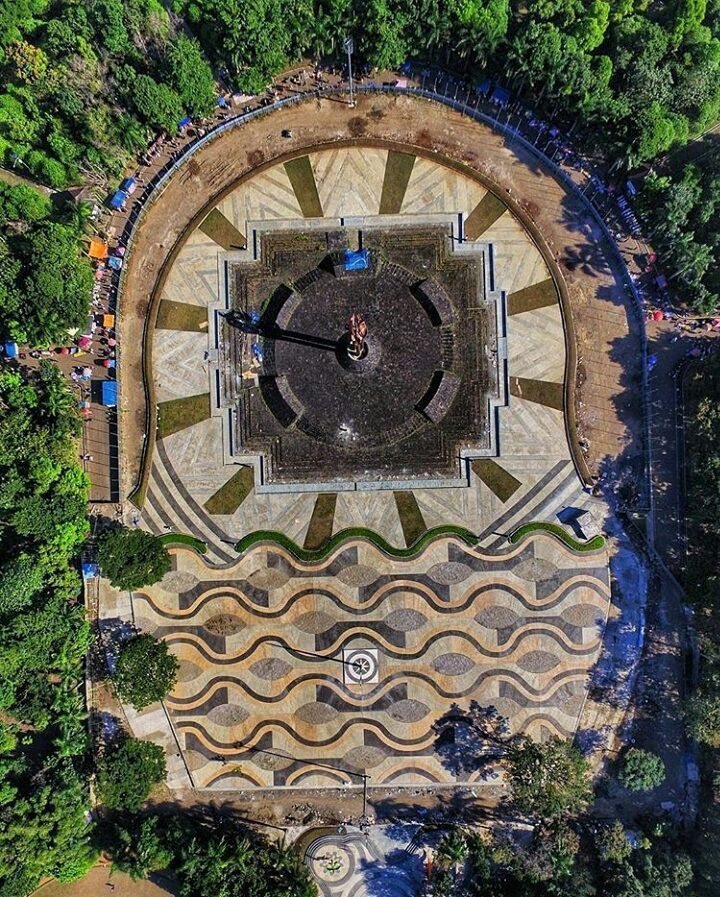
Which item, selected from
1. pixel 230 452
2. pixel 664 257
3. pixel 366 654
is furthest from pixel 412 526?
pixel 664 257

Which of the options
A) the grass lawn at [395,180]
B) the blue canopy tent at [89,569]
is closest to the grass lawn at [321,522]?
the blue canopy tent at [89,569]

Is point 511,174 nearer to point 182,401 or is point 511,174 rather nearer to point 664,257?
point 664,257

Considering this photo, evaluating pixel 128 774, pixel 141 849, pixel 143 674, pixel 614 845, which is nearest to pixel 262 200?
pixel 143 674

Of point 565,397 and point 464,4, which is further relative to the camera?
point 565,397

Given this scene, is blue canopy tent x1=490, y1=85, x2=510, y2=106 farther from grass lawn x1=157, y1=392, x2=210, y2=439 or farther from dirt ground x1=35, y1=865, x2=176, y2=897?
dirt ground x1=35, y1=865, x2=176, y2=897

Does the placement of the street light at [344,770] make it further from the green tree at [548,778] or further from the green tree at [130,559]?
the green tree at [130,559]

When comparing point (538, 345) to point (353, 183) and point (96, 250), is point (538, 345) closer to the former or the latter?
point (353, 183)
